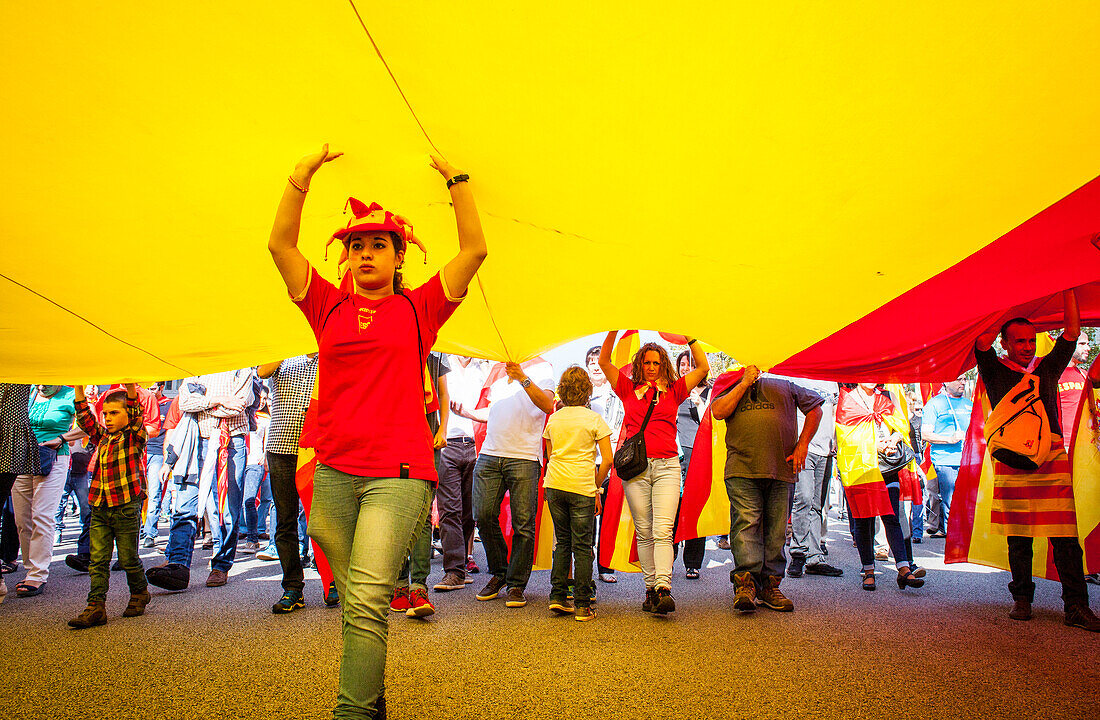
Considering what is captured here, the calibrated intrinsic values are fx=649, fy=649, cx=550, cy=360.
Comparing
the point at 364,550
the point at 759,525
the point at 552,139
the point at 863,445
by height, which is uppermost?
the point at 552,139

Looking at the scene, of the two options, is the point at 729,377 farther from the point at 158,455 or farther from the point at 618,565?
the point at 158,455

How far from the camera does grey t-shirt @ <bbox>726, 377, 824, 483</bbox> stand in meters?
4.22

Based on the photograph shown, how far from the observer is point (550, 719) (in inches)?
88.5

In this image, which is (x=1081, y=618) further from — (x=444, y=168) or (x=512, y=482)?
(x=444, y=168)

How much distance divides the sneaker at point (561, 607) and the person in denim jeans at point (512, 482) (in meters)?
0.47

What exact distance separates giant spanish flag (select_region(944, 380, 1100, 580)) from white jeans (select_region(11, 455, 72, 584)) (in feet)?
21.3

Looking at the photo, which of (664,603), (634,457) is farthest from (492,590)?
(634,457)

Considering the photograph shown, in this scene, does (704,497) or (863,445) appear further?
(863,445)

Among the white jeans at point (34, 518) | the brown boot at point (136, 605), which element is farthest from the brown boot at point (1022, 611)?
the white jeans at point (34, 518)

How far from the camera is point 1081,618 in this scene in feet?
11.5

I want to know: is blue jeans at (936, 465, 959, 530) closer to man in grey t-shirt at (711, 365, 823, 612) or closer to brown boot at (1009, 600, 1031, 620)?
brown boot at (1009, 600, 1031, 620)

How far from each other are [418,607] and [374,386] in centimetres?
219

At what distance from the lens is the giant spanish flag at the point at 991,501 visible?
398 centimetres

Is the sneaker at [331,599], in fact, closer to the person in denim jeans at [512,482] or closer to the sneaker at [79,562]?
the person in denim jeans at [512,482]
